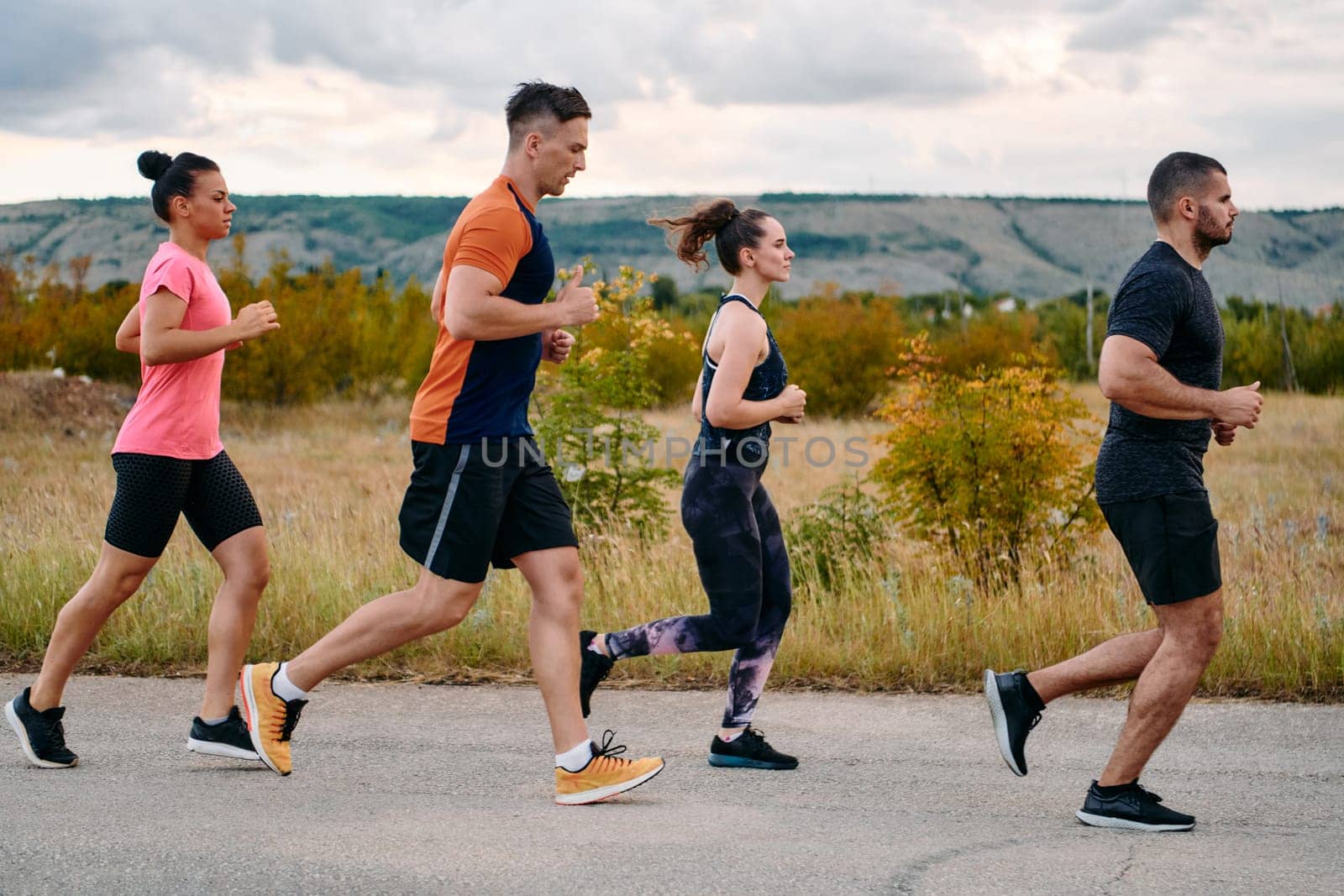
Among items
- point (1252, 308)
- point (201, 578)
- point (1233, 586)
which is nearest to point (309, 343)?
point (201, 578)

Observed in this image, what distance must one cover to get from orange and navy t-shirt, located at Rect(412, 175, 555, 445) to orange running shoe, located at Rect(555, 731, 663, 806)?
106 cm

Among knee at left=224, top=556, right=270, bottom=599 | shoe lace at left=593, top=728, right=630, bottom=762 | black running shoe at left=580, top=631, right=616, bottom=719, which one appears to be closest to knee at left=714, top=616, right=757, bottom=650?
black running shoe at left=580, top=631, right=616, bottom=719

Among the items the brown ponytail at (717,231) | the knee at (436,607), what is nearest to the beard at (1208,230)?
the brown ponytail at (717,231)

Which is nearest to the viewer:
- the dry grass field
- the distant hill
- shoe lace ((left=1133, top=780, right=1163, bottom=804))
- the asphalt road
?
the asphalt road

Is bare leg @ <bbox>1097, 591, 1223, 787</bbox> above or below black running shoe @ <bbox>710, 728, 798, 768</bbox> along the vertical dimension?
above

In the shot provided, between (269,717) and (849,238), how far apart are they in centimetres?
12932

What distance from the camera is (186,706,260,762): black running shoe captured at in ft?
15.5

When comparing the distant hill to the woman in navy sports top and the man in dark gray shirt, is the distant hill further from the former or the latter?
the man in dark gray shirt

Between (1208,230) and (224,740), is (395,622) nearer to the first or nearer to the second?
(224,740)

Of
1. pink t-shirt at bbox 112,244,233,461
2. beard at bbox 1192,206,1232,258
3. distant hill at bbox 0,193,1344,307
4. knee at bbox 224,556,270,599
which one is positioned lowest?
knee at bbox 224,556,270,599

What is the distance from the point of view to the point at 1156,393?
3926 millimetres

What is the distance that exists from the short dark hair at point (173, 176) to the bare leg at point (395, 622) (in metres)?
1.60

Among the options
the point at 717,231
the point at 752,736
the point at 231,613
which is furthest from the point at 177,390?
the point at 752,736

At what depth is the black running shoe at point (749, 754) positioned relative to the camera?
4.70m
